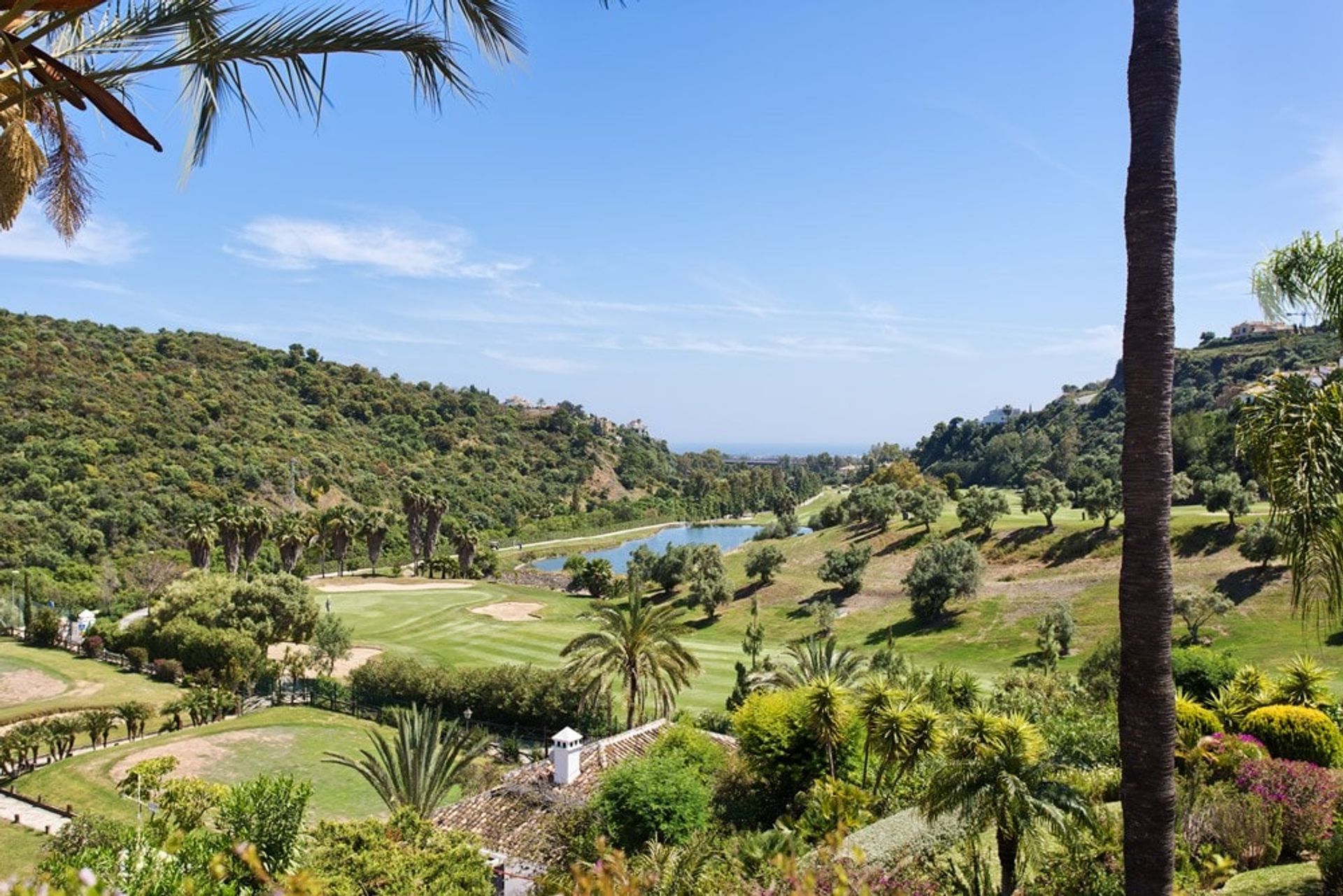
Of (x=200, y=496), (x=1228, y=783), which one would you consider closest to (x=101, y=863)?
(x=1228, y=783)

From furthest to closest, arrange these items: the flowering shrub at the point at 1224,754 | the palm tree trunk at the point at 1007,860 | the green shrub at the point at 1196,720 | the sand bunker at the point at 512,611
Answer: the sand bunker at the point at 512,611, the green shrub at the point at 1196,720, the flowering shrub at the point at 1224,754, the palm tree trunk at the point at 1007,860

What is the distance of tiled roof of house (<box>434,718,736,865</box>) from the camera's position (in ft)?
58.0

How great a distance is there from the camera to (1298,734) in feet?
44.6

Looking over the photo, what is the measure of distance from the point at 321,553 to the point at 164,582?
1390 cm

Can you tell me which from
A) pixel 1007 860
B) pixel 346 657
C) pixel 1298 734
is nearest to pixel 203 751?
pixel 346 657

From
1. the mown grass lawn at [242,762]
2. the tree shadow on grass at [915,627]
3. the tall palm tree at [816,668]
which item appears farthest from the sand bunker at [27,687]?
the tree shadow on grass at [915,627]

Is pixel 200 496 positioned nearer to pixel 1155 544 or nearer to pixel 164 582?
pixel 164 582

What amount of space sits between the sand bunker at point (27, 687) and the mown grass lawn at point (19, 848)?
14437mm

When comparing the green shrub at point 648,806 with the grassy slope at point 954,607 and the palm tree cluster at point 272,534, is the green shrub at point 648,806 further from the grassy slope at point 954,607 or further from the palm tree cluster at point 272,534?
the palm tree cluster at point 272,534

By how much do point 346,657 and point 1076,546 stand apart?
1629 inches

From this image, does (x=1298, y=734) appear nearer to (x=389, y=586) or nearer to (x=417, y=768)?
(x=417, y=768)

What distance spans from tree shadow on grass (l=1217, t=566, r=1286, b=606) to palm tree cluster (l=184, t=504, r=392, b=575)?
5336 centimetres

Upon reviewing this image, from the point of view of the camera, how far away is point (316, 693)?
35156mm

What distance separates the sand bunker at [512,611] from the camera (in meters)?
51.2
